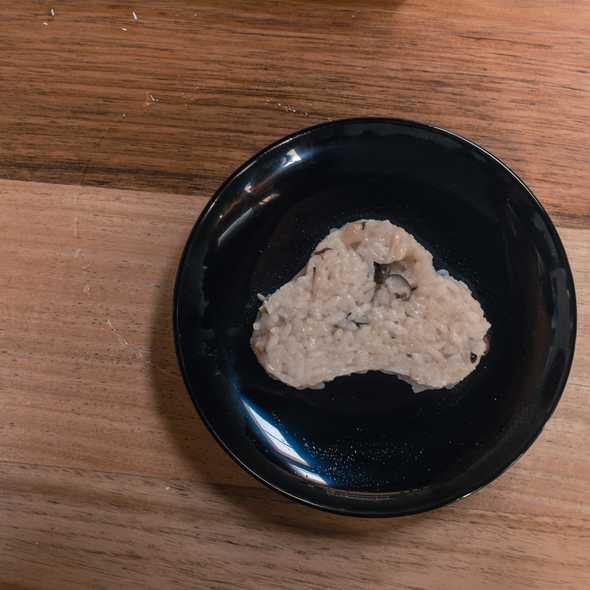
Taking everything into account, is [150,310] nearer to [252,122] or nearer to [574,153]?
[252,122]

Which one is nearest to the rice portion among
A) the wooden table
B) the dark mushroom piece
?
the dark mushroom piece

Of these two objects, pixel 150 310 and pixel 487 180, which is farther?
pixel 150 310

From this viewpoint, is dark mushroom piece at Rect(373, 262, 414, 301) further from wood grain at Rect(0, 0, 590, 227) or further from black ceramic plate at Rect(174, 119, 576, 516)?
wood grain at Rect(0, 0, 590, 227)

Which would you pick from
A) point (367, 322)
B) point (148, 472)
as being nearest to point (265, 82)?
point (367, 322)

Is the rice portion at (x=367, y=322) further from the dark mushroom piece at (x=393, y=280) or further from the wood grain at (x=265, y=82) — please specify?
the wood grain at (x=265, y=82)

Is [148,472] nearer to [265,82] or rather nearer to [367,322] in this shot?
[367,322]

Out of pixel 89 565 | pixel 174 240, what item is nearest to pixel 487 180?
pixel 174 240
